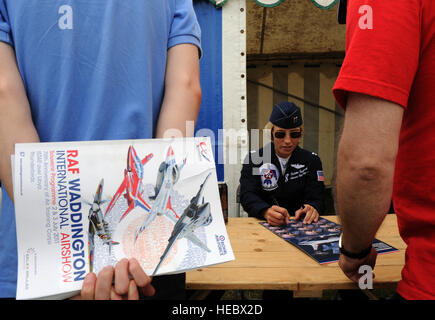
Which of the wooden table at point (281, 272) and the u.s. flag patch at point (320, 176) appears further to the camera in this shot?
the u.s. flag patch at point (320, 176)

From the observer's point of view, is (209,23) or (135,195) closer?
(135,195)

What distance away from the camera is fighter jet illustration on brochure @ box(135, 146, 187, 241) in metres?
0.44

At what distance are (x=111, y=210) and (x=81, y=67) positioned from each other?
0.76ft

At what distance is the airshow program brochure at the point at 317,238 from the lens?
3.44 ft

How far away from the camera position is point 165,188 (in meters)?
0.44

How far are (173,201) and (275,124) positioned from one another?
1835mm

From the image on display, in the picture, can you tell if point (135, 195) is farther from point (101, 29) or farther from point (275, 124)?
point (275, 124)

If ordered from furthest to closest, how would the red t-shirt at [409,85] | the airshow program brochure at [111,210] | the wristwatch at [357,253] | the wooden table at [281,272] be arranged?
the wooden table at [281,272]
the wristwatch at [357,253]
the red t-shirt at [409,85]
the airshow program brochure at [111,210]

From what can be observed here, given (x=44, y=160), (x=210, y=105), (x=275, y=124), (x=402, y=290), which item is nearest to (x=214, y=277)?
(x=402, y=290)

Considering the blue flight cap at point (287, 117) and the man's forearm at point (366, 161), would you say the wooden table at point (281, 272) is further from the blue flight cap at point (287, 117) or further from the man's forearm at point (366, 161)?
the blue flight cap at point (287, 117)

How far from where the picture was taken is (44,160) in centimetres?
40

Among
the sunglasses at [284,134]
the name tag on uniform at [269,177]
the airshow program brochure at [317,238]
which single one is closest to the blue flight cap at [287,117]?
the sunglasses at [284,134]

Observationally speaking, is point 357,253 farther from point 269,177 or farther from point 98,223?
point 269,177

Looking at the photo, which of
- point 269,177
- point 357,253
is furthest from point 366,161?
point 269,177
